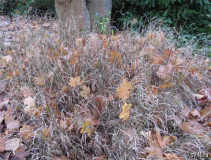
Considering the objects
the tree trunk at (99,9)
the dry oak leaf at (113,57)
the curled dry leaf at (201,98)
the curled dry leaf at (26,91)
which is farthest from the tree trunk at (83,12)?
the curled dry leaf at (201,98)

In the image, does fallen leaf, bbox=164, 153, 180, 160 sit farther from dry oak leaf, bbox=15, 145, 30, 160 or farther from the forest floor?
dry oak leaf, bbox=15, 145, 30, 160

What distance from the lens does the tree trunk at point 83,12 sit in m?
3.14

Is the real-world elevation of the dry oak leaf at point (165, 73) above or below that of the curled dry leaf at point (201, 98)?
above

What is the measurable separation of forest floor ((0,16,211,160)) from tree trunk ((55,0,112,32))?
911mm

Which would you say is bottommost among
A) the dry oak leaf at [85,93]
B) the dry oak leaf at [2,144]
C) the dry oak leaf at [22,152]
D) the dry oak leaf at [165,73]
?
the dry oak leaf at [22,152]

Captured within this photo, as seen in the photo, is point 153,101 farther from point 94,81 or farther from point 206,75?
point 206,75

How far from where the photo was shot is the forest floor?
136 cm

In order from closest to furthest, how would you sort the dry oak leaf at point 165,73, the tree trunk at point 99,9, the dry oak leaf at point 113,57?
the dry oak leaf at point 165,73
the dry oak leaf at point 113,57
the tree trunk at point 99,9

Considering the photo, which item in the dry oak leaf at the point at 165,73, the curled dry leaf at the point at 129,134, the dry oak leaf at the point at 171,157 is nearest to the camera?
the dry oak leaf at the point at 171,157

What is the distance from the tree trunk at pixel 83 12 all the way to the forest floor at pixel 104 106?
0.91 metres

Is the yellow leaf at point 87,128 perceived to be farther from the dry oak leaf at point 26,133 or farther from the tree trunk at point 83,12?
the tree trunk at point 83,12

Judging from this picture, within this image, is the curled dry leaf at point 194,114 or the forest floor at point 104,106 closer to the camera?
the forest floor at point 104,106

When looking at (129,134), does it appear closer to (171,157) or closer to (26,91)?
(171,157)

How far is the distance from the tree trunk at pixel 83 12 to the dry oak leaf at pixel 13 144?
203 centimetres
